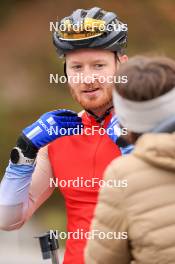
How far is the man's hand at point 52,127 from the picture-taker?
3.69m

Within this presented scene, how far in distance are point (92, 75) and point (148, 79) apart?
1026 millimetres

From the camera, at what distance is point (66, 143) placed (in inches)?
150

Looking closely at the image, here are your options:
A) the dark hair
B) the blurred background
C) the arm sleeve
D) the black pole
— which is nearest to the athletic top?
the arm sleeve

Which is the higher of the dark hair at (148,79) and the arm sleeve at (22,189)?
the dark hair at (148,79)

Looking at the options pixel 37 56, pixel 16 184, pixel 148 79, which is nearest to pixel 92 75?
pixel 16 184

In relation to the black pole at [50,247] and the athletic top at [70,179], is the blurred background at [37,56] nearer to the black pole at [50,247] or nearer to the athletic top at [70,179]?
the black pole at [50,247]

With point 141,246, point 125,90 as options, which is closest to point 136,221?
point 141,246

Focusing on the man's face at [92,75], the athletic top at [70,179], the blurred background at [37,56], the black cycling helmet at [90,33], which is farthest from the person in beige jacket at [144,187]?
the blurred background at [37,56]

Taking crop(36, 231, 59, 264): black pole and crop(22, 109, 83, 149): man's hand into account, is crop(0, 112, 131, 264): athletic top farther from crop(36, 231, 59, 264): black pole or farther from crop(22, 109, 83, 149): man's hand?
crop(36, 231, 59, 264): black pole

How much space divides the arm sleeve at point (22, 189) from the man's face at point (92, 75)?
30 centimetres

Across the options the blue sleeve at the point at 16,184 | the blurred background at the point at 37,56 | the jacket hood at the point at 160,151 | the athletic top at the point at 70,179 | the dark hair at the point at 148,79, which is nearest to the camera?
the jacket hood at the point at 160,151

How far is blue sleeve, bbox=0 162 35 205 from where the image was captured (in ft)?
12.3

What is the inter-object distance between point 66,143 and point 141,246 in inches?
47.4

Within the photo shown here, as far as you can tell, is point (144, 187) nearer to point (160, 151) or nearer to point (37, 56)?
point (160, 151)
